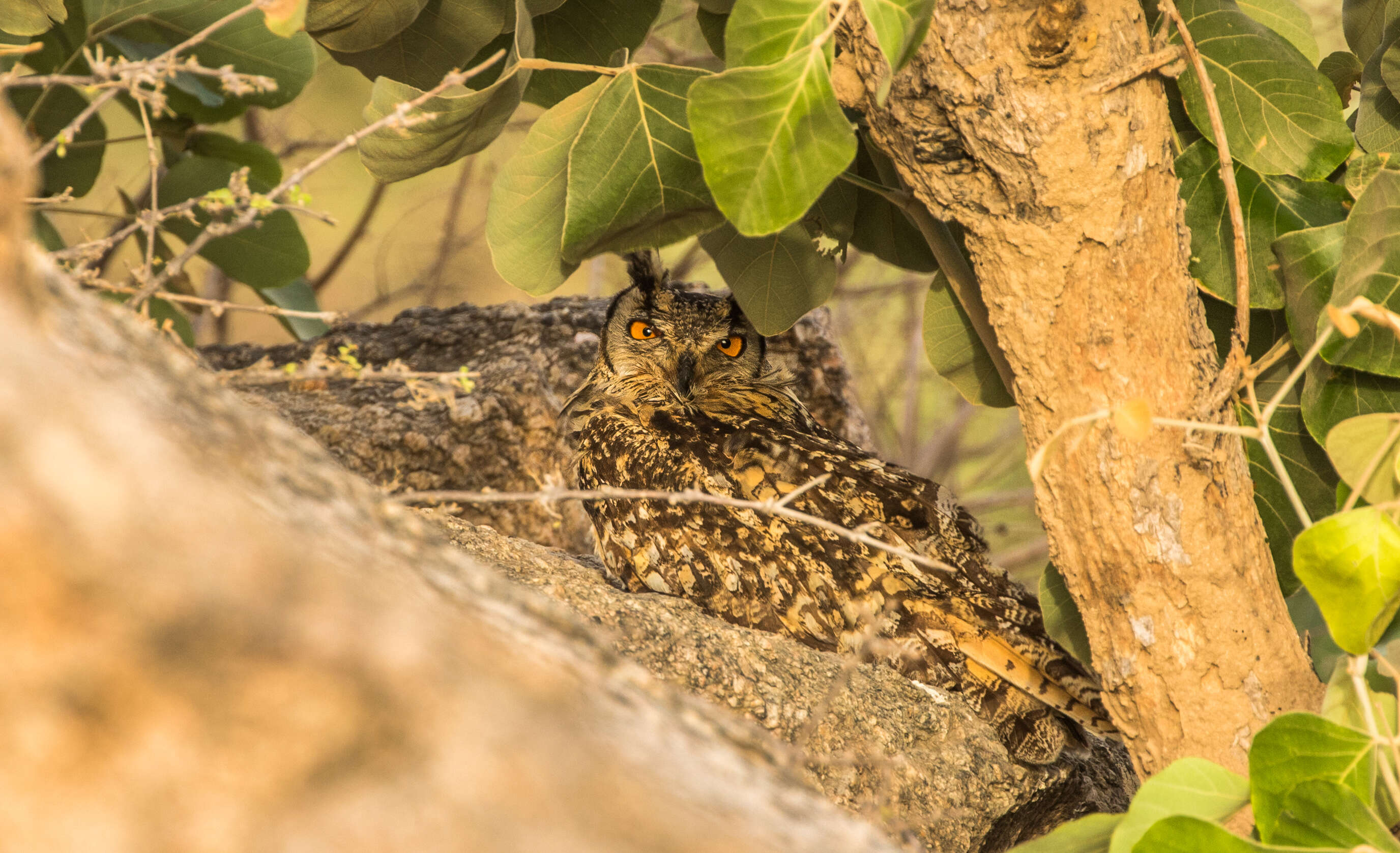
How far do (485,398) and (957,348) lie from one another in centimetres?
136

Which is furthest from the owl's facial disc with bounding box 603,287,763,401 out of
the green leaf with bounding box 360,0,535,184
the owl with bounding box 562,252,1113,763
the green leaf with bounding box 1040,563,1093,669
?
the green leaf with bounding box 1040,563,1093,669

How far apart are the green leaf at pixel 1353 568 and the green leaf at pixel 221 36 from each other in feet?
5.79

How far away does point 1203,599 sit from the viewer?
1002 millimetres

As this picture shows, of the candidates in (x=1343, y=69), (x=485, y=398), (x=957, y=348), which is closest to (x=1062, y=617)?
(x=957, y=348)

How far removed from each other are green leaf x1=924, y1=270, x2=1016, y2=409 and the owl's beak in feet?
2.85

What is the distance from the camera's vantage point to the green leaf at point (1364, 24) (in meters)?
1.28

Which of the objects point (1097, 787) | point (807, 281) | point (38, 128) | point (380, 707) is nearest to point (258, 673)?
point (380, 707)

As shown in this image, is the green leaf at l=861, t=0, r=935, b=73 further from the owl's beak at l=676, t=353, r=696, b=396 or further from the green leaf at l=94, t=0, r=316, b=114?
the owl's beak at l=676, t=353, r=696, b=396

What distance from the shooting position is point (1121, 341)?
39.5 inches

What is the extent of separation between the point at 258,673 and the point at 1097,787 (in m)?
1.64

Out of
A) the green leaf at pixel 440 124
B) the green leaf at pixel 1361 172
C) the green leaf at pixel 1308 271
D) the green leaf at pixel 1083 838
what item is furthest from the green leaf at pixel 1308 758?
the green leaf at pixel 440 124

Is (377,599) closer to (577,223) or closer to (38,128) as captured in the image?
(577,223)

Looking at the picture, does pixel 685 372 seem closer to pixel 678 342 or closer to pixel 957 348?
pixel 678 342

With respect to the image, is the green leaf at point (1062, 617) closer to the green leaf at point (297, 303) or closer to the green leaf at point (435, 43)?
the green leaf at point (435, 43)
